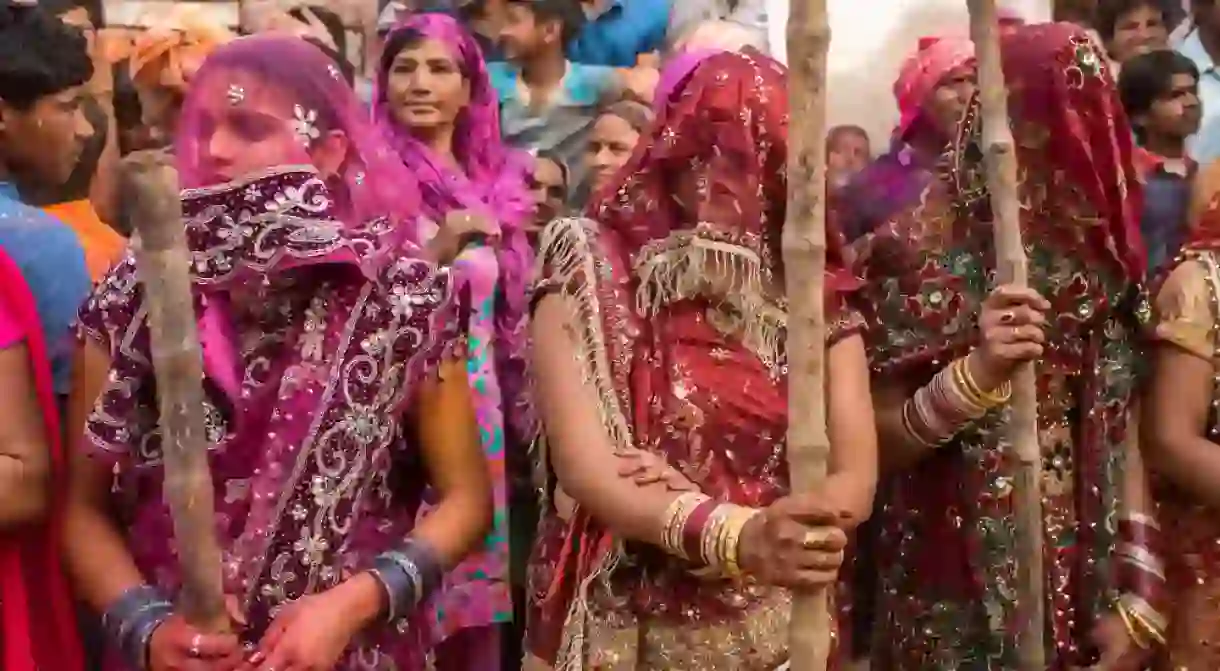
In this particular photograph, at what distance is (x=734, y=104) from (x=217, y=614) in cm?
71

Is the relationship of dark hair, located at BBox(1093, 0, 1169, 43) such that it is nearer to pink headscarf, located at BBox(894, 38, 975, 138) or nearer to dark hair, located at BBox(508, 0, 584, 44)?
pink headscarf, located at BBox(894, 38, 975, 138)

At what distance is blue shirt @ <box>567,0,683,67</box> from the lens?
7.30 feet

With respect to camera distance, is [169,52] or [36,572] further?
[169,52]

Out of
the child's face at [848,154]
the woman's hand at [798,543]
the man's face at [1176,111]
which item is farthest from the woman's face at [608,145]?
the woman's hand at [798,543]

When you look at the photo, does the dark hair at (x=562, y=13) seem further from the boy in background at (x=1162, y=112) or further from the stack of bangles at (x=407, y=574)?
the stack of bangles at (x=407, y=574)

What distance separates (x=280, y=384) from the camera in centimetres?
122

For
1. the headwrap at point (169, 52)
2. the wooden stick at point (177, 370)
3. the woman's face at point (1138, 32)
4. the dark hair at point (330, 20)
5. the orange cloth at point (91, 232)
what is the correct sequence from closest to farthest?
the wooden stick at point (177, 370)
the orange cloth at point (91, 232)
the headwrap at point (169, 52)
the dark hair at point (330, 20)
the woman's face at point (1138, 32)

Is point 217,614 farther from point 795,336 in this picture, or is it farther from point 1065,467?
point 1065,467

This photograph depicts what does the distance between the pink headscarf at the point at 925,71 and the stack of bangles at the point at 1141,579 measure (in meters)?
0.66

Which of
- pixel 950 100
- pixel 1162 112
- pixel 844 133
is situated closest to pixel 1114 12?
pixel 1162 112

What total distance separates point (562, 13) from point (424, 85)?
0.37 metres

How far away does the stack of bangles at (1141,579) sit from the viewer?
153cm

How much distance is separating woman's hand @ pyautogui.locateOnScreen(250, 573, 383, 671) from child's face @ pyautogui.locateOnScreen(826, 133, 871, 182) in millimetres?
1260

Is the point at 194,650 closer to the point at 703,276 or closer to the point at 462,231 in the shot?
the point at 703,276
